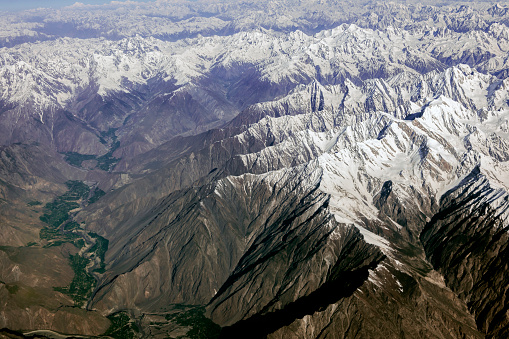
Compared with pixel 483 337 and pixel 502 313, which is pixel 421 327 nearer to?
pixel 483 337

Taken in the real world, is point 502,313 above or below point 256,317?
above

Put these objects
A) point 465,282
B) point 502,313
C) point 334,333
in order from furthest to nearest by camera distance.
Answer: point 465,282, point 502,313, point 334,333

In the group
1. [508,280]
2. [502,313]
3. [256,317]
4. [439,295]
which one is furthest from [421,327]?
[256,317]

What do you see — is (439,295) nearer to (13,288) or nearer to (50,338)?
(50,338)

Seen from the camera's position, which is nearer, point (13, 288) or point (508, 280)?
point (508, 280)

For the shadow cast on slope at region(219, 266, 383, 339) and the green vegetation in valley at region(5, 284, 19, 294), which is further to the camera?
the green vegetation in valley at region(5, 284, 19, 294)

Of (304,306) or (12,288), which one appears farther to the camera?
(12,288)

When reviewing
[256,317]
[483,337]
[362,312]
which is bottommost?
[256,317]

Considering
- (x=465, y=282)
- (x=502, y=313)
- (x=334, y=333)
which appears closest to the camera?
(x=334, y=333)

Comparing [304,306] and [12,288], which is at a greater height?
[12,288]

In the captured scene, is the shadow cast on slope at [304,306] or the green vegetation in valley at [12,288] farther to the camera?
the green vegetation in valley at [12,288]
